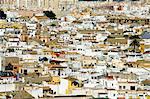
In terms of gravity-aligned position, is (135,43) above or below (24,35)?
above

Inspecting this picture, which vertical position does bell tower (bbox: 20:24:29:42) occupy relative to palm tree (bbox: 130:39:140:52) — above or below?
below

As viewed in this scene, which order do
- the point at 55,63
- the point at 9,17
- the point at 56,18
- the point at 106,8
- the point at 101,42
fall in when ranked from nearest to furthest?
the point at 55,63
the point at 101,42
the point at 9,17
the point at 56,18
the point at 106,8

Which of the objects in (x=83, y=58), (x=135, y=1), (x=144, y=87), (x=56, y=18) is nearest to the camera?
(x=144, y=87)

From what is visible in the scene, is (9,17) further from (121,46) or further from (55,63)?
(55,63)

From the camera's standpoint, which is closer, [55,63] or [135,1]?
[55,63]

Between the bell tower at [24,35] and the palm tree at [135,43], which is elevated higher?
the palm tree at [135,43]

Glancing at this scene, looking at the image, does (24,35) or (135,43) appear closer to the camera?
(135,43)

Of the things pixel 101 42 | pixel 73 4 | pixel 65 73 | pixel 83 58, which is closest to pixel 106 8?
pixel 73 4

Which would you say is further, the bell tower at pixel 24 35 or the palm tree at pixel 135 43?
the bell tower at pixel 24 35

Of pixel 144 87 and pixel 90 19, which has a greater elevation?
pixel 144 87

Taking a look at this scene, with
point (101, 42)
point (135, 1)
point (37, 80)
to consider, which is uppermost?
point (37, 80)

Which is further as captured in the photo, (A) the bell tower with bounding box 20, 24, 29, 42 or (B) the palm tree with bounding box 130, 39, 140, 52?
(A) the bell tower with bounding box 20, 24, 29, 42
